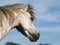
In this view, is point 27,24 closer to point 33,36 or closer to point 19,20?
point 19,20

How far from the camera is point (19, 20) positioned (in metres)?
19.6

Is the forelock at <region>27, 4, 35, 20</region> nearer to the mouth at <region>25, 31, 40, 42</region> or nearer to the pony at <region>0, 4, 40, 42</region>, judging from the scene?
the pony at <region>0, 4, 40, 42</region>

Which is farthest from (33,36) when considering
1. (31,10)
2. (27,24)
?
(31,10)

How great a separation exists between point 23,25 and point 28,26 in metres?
0.13

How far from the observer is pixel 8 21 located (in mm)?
19422

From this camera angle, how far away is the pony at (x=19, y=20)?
19391 mm

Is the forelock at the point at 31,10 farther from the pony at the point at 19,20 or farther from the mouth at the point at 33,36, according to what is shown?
the mouth at the point at 33,36

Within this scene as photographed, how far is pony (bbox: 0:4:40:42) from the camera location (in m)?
19.4

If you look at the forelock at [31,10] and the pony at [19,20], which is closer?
the pony at [19,20]

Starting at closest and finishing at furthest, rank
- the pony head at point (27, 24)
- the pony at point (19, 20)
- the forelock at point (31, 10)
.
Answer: the pony at point (19, 20) → the pony head at point (27, 24) → the forelock at point (31, 10)

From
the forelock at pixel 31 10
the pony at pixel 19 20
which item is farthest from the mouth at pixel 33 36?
the forelock at pixel 31 10

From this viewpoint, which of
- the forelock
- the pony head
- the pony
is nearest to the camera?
the pony

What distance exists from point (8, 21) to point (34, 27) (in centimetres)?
74

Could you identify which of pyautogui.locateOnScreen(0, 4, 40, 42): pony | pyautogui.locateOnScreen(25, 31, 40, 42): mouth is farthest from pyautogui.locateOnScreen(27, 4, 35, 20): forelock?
pyautogui.locateOnScreen(25, 31, 40, 42): mouth
